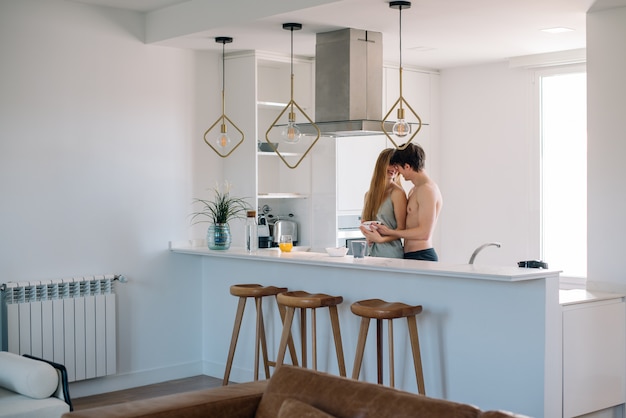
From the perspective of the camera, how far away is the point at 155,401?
2928 millimetres

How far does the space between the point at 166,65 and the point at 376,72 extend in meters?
1.55

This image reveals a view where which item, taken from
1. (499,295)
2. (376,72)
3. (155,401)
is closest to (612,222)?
(499,295)

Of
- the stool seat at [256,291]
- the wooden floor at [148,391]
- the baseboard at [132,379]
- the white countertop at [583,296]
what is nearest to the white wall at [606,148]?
the white countertop at [583,296]

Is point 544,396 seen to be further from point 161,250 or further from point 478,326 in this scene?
point 161,250

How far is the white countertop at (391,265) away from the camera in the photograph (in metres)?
4.31

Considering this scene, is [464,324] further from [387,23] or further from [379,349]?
[387,23]

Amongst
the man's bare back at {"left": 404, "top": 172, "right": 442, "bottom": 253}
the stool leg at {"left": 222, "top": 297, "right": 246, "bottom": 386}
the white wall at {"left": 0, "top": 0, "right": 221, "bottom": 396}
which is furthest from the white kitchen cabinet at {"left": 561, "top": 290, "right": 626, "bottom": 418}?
the white wall at {"left": 0, "top": 0, "right": 221, "bottom": 396}

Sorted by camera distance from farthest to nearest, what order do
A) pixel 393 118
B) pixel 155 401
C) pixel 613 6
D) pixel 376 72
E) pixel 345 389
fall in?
pixel 393 118, pixel 376 72, pixel 613 6, pixel 155 401, pixel 345 389

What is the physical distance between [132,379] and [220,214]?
134 cm

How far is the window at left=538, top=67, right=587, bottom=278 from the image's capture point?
6801 mm

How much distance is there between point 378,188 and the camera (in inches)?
232

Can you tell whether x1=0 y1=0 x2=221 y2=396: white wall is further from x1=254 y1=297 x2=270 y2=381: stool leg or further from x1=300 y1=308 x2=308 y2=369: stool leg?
x1=300 y1=308 x2=308 y2=369: stool leg

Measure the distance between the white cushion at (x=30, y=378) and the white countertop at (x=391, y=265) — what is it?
176cm

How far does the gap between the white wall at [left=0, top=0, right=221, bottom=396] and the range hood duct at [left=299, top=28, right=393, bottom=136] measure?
104cm
